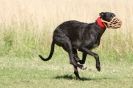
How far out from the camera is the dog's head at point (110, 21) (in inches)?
359

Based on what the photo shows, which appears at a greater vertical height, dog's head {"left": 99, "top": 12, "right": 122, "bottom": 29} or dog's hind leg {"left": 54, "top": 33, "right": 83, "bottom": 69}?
dog's head {"left": 99, "top": 12, "right": 122, "bottom": 29}

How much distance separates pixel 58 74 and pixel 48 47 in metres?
3.12

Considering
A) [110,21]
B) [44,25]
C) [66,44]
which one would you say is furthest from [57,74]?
[44,25]

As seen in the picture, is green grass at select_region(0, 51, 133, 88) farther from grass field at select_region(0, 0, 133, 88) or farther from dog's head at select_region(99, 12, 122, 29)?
dog's head at select_region(99, 12, 122, 29)

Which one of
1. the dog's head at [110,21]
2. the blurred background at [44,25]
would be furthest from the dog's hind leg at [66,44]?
the blurred background at [44,25]

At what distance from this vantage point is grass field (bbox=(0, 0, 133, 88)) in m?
9.35

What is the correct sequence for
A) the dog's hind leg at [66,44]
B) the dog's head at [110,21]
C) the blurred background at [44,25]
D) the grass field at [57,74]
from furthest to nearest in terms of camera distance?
the blurred background at [44,25] < the dog's hind leg at [66,44] < the dog's head at [110,21] < the grass field at [57,74]

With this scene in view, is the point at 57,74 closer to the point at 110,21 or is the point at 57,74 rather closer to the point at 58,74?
the point at 58,74

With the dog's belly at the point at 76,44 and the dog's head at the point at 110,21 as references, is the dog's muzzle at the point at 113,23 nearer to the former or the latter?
the dog's head at the point at 110,21

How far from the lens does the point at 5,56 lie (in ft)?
42.1

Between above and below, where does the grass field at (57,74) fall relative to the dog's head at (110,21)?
below

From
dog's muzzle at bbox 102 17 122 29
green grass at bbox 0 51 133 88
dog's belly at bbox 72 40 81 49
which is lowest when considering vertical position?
green grass at bbox 0 51 133 88

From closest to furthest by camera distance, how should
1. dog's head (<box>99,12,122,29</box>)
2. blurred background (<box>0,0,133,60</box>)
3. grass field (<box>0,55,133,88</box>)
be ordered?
grass field (<box>0,55,133,88</box>)
dog's head (<box>99,12,122,29</box>)
blurred background (<box>0,0,133,60</box>)

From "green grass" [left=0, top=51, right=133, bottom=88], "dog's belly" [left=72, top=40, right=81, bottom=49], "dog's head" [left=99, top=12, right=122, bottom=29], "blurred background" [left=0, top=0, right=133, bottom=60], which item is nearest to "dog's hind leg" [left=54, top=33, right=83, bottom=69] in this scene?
"dog's belly" [left=72, top=40, right=81, bottom=49]
